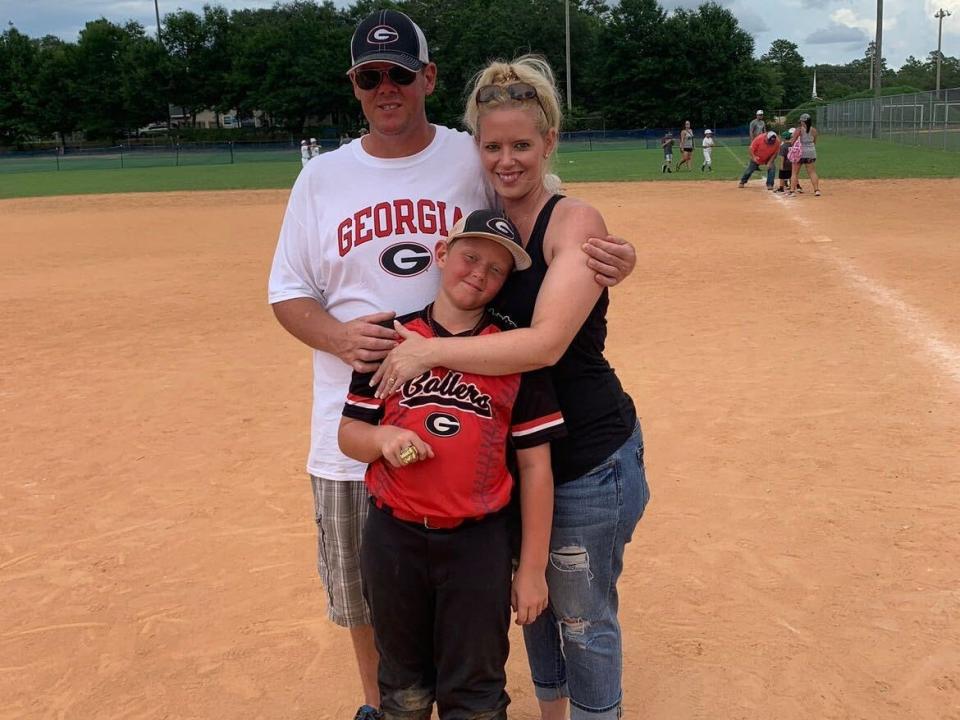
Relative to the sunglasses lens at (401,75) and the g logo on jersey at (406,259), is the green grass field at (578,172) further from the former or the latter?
the g logo on jersey at (406,259)

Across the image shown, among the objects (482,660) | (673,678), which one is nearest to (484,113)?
(482,660)

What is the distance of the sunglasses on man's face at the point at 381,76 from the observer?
266cm

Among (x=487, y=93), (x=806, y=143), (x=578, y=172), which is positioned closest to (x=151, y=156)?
(x=578, y=172)

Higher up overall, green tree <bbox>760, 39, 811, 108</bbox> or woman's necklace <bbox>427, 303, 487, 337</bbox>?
green tree <bbox>760, 39, 811, 108</bbox>

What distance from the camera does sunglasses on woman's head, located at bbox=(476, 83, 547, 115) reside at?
2309 mm

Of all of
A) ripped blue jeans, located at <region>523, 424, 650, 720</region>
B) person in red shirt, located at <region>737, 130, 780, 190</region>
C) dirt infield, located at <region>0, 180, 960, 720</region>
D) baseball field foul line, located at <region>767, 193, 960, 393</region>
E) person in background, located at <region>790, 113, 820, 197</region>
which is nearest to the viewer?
ripped blue jeans, located at <region>523, 424, 650, 720</region>

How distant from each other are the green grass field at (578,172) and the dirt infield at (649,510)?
1694 centimetres

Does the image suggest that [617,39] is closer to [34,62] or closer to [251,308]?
[34,62]

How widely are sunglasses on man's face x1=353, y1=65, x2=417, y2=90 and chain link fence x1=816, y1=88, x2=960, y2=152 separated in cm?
3581

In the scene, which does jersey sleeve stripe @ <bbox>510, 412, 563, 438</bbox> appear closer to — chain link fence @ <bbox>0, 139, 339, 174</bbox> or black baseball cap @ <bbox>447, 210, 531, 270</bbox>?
black baseball cap @ <bbox>447, 210, 531, 270</bbox>

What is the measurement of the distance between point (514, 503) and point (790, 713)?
5.14 ft

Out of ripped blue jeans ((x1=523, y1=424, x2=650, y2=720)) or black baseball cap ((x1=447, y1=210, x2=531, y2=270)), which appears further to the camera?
ripped blue jeans ((x1=523, y1=424, x2=650, y2=720))

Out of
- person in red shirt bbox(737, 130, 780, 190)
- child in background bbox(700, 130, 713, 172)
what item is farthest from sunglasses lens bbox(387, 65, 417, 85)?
child in background bbox(700, 130, 713, 172)

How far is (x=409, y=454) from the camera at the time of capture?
7.25 feet
